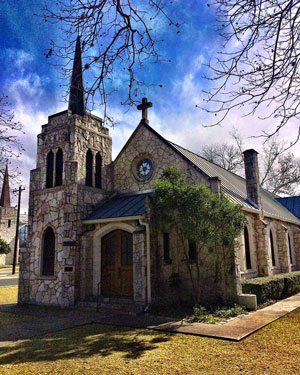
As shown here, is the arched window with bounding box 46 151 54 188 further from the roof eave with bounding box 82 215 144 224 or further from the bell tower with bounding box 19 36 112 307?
the roof eave with bounding box 82 215 144 224

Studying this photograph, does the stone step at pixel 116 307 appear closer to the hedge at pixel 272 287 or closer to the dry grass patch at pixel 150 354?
the dry grass patch at pixel 150 354

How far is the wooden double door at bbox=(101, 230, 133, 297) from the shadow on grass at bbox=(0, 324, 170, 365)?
3523 millimetres

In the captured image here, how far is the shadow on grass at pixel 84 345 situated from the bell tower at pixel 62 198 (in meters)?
4.41

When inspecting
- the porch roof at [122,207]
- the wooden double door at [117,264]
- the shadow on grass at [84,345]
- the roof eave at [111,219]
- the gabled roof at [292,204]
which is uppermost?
the gabled roof at [292,204]

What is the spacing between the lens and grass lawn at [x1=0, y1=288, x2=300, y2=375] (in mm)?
5621

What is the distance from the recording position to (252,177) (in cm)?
1644

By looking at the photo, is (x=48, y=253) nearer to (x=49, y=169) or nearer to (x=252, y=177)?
(x=49, y=169)

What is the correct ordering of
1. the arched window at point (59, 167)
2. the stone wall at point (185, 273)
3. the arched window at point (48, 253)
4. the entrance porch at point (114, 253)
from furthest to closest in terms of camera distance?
the arched window at point (59, 167)
the arched window at point (48, 253)
the entrance porch at point (114, 253)
the stone wall at point (185, 273)

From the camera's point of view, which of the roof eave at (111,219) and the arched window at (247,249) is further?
the arched window at (247,249)

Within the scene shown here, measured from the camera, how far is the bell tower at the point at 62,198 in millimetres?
12844

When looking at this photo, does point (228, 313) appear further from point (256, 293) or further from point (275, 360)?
point (275, 360)

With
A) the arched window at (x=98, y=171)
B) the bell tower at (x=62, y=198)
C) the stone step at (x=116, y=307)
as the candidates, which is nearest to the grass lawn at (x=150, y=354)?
the stone step at (x=116, y=307)

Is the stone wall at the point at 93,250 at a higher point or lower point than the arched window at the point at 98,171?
lower

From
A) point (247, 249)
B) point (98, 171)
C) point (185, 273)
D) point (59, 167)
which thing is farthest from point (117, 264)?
point (247, 249)
